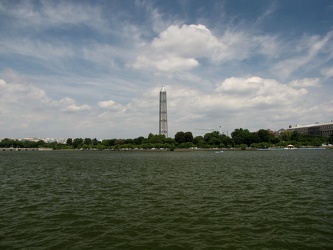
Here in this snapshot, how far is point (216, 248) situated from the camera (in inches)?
516

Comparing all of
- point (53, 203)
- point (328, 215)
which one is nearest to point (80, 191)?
point (53, 203)

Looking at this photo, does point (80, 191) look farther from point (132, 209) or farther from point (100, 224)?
point (100, 224)

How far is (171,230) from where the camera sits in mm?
15719

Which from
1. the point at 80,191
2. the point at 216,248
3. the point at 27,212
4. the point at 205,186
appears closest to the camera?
the point at 216,248

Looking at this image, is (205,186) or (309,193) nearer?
(309,193)

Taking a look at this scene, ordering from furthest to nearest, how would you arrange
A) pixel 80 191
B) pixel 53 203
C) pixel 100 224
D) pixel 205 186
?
pixel 205 186 → pixel 80 191 → pixel 53 203 → pixel 100 224

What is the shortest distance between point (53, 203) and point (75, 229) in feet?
26.2

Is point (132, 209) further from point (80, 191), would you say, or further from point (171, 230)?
point (80, 191)

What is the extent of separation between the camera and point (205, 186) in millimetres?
30891

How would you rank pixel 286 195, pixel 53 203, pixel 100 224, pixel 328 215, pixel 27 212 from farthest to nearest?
1. pixel 286 195
2. pixel 53 203
3. pixel 27 212
4. pixel 328 215
5. pixel 100 224

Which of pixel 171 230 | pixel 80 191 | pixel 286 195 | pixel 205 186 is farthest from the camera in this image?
pixel 205 186

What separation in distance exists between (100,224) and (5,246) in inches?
196

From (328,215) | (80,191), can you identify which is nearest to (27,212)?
(80,191)

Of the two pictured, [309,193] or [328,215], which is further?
[309,193]
